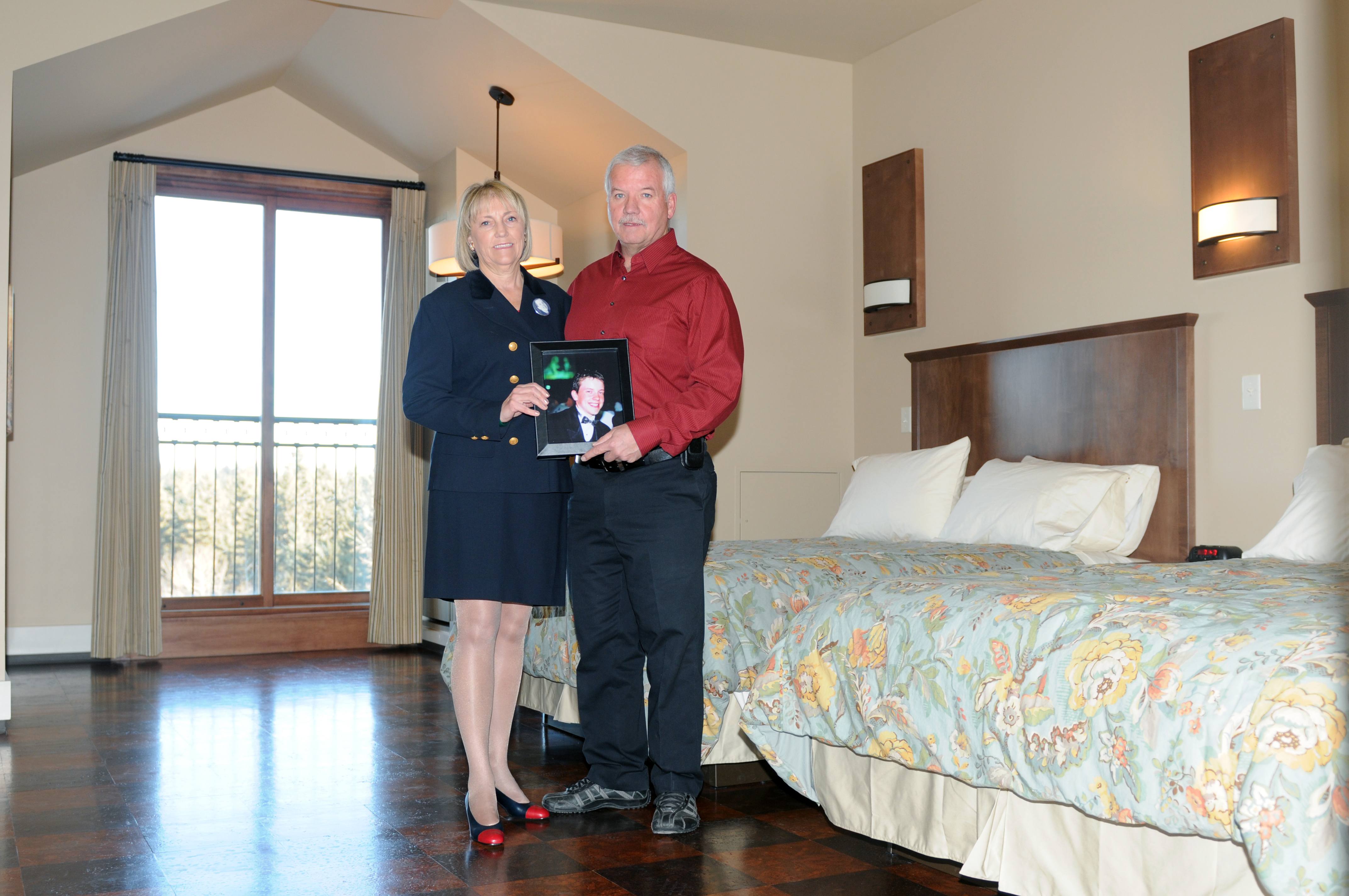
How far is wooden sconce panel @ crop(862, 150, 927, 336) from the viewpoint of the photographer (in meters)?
5.02

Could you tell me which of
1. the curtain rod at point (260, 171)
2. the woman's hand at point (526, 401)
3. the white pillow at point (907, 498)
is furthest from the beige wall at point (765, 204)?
the woman's hand at point (526, 401)

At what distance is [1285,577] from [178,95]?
5.24 meters

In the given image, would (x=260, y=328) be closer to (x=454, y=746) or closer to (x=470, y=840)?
(x=454, y=746)

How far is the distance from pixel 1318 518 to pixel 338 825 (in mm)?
2586

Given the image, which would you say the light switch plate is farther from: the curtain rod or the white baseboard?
the white baseboard

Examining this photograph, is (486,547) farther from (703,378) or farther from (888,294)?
(888,294)

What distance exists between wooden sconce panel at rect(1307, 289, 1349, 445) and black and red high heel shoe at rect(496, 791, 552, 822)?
2.38m

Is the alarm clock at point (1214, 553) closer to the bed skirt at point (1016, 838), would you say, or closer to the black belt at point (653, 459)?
the bed skirt at point (1016, 838)

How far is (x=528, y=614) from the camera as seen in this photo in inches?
103

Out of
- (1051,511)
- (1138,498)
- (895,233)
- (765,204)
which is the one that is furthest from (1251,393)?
(765,204)

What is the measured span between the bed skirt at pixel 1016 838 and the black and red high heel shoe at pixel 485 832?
70cm

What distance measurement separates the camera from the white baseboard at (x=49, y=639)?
18.6 feet

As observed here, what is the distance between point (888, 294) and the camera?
505 centimetres

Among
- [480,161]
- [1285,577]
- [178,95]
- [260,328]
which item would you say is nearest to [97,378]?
[260,328]
